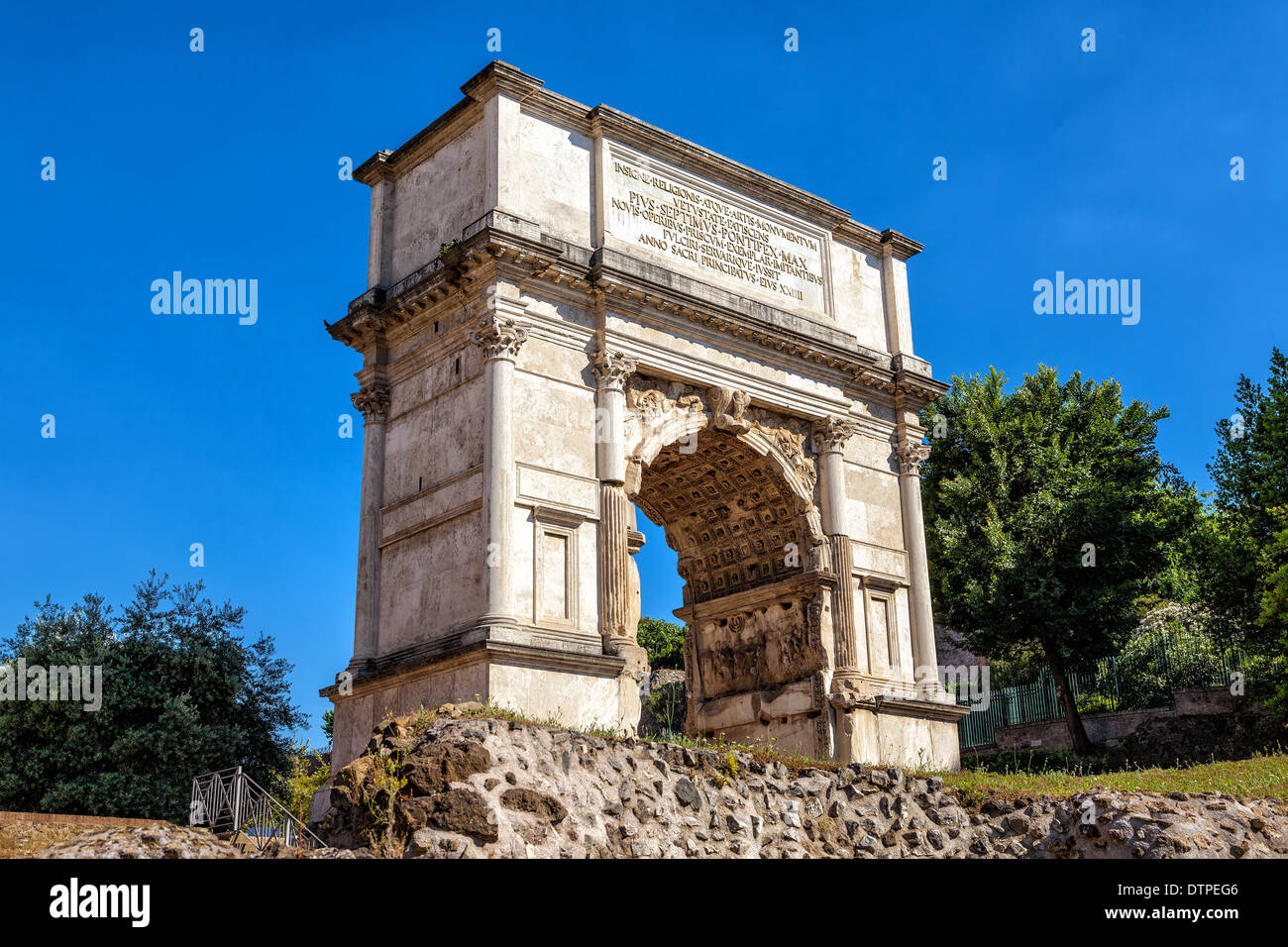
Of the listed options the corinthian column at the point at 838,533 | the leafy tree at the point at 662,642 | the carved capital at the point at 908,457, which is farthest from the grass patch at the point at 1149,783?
the leafy tree at the point at 662,642

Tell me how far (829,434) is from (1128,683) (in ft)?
46.7

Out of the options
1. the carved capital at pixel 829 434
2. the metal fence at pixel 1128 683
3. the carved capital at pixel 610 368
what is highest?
the carved capital at pixel 610 368

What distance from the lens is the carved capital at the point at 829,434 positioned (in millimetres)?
25703

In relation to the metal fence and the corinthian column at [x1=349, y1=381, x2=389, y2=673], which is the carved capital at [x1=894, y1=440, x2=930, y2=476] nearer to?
the metal fence

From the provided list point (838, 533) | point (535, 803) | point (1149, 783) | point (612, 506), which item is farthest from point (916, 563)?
point (535, 803)

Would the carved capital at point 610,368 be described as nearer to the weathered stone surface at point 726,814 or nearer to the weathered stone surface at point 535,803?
the weathered stone surface at point 726,814

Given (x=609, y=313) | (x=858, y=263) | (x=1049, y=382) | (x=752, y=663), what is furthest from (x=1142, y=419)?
(x=609, y=313)

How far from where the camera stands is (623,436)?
22469 millimetres

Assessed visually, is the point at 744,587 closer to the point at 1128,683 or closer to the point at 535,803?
the point at 535,803

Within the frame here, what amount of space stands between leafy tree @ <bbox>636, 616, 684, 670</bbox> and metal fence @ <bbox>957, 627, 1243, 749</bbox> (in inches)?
789

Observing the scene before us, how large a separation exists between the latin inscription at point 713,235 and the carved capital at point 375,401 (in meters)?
5.28

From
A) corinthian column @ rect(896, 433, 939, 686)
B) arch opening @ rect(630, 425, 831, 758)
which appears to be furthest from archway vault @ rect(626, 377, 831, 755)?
corinthian column @ rect(896, 433, 939, 686)
